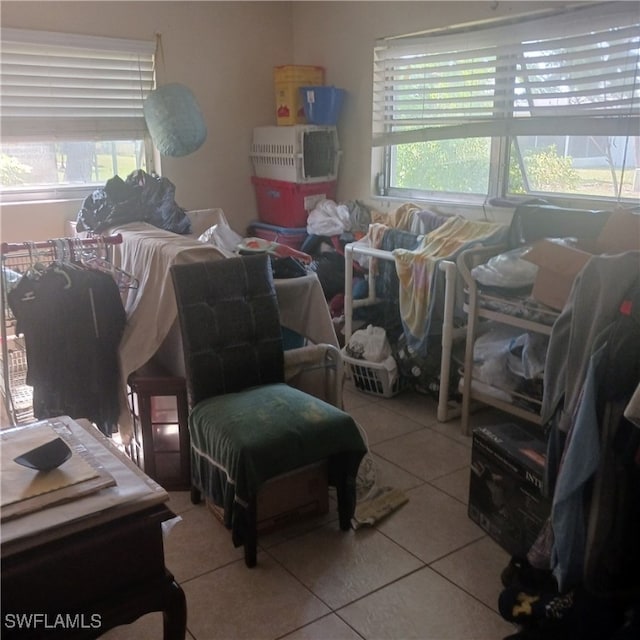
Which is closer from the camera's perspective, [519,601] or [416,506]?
[519,601]

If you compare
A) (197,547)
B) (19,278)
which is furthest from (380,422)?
(19,278)

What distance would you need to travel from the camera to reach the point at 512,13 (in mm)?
3107

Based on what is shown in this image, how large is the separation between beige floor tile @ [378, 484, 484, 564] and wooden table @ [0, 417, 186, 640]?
1.23 meters

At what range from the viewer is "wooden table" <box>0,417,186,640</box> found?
1.02 meters

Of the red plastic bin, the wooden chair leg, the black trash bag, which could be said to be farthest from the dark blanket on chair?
the red plastic bin

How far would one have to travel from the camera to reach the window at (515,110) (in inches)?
112

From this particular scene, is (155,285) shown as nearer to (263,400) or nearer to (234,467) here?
(263,400)

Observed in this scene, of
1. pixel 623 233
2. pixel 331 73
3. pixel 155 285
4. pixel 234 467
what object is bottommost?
pixel 234 467

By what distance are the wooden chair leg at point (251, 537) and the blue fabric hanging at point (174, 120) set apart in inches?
91.9

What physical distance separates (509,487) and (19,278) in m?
1.97

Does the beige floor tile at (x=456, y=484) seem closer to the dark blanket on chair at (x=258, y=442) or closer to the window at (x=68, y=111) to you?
the dark blanket on chair at (x=258, y=442)

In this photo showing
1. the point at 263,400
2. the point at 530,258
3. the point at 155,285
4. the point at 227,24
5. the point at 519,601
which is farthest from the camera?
the point at 227,24

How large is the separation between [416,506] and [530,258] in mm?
1032

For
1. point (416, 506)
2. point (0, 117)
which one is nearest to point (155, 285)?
point (416, 506)
